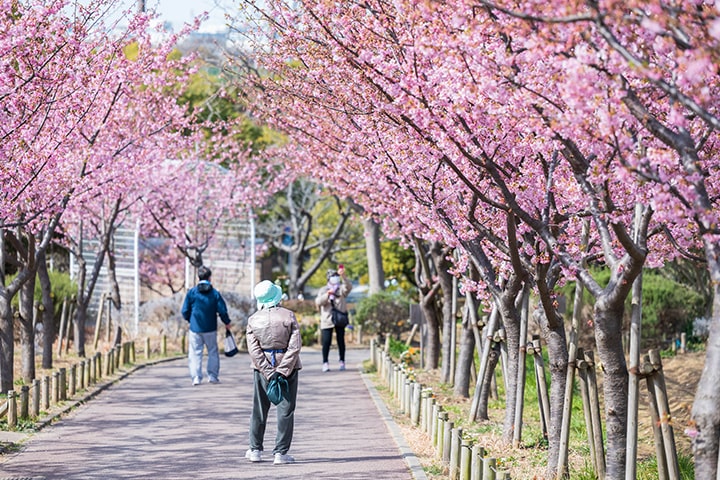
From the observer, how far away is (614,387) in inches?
323

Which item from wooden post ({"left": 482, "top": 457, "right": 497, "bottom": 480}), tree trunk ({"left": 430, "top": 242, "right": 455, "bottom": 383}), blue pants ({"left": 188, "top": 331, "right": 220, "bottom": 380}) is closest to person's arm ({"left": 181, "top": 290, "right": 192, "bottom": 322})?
blue pants ({"left": 188, "top": 331, "right": 220, "bottom": 380})

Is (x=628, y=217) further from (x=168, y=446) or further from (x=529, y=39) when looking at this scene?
(x=168, y=446)

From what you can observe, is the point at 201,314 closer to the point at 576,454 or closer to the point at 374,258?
the point at 576,454

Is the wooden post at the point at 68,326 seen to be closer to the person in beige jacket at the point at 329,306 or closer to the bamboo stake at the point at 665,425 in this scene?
the person in beige jacket at the point at 329,306

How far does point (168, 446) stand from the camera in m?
11.4

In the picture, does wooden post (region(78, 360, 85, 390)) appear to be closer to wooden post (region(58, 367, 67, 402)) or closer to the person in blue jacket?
wooden post (region(58, 367, 67, 402))

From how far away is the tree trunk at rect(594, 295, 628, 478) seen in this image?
8.01 m

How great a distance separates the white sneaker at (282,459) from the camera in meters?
10.4

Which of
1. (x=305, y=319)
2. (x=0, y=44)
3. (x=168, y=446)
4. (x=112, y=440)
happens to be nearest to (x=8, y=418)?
(x=112, y=440)

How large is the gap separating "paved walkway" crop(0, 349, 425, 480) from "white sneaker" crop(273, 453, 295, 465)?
0.10 m

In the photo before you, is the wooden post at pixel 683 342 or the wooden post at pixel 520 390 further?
the wooden post at pixel 683 342

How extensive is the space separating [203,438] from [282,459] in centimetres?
179

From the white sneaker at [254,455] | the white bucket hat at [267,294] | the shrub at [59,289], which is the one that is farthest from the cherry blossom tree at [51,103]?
the shrub at [59,289]

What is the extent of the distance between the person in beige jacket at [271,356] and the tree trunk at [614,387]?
3312 millimetres
